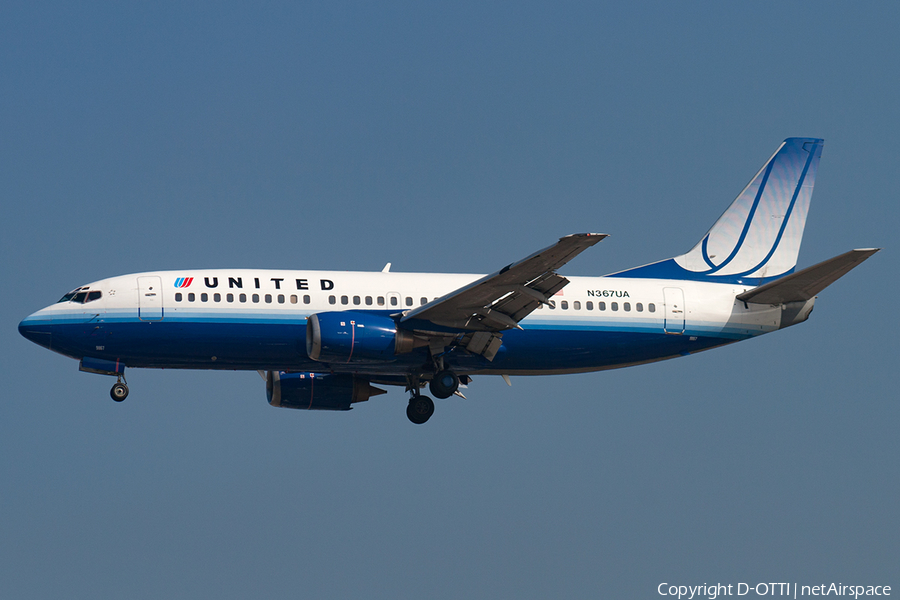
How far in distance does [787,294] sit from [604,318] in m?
6.23

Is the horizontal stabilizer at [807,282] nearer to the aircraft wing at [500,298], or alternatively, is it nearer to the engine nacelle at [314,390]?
the aircraft wing at [500,298]

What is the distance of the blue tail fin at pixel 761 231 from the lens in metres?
41.7

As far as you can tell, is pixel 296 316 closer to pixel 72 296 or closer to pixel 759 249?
pixel 72 296

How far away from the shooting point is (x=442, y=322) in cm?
3603

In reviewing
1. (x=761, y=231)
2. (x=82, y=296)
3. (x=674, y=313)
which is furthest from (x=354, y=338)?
(x=761, y=231)

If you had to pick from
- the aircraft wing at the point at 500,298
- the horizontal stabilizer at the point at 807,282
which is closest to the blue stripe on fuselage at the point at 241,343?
the aircraft wing at the point at 500,298

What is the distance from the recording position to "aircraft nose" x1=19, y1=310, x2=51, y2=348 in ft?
117

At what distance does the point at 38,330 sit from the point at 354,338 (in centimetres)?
976

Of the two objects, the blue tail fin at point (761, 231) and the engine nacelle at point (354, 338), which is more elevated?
the blue tail fin at point (761, 231)

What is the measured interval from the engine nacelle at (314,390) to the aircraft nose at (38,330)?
8.33m

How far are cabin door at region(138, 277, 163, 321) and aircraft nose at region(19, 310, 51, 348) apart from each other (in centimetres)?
291

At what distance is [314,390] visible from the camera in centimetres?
4100

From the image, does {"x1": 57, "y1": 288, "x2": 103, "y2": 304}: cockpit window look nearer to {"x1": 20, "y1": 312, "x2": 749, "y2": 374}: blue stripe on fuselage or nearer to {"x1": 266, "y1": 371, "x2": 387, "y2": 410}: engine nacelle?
{"x1": 20, "y1": 312, "x2": 749, "y2": 374}: blue stripe on fuselage

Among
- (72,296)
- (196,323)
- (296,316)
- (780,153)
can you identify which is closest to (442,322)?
(296,316)
